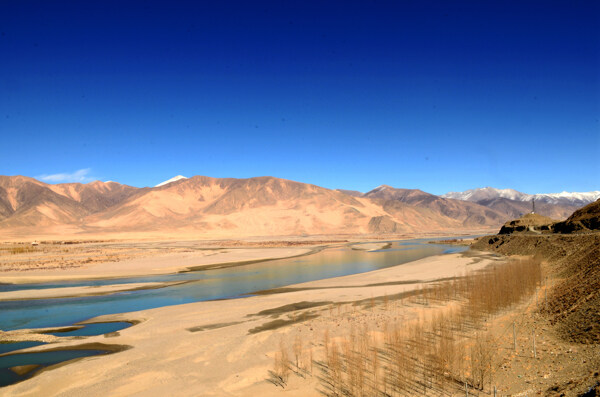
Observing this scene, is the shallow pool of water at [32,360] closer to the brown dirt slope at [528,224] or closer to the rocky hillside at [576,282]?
the rocky hillside at [576,282]

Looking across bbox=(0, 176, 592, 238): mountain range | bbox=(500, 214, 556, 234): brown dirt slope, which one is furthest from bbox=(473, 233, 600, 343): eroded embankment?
bbox=(0, 176, 592, 238): mountain range

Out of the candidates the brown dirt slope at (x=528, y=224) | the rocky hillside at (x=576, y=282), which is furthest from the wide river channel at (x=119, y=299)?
the brown dirt slope at (x=528, y=224)

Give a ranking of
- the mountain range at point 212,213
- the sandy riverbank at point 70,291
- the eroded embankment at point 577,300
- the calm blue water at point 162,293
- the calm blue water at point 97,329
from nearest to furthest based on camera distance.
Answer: the eroded embankment at point 577,300 < the calm blue water at point 97,329 < the calm blue water at point 162,293 < the sandy riverbank at point 70,291 < the mountain range at point 212,213

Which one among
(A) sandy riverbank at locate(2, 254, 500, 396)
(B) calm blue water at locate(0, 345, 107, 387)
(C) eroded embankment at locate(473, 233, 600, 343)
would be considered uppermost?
(C) eroded embankment at locate(473, 233, 600, 343)

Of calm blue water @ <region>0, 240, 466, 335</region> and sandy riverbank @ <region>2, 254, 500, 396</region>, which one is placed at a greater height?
sandy riverbank @ <region>2, 254, 500, 396</region>

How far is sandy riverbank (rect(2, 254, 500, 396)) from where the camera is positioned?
12.0m

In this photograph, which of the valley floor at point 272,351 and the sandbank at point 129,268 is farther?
the sandbank at point 129,268

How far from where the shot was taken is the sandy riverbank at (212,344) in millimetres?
12039

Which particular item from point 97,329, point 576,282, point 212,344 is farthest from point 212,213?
point 576,282

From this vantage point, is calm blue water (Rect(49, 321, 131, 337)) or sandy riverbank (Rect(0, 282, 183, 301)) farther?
sandy riverbank (Rect(0, 282, 183, 301))

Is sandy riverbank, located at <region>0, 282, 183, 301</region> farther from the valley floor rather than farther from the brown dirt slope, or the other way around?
the brown dirt slope

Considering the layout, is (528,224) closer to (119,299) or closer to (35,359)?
(119,299)

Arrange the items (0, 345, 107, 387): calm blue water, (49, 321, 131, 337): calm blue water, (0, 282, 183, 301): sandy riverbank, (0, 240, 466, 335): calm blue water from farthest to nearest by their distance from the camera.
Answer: (0, 282, 183, 301): sandy riverbank, (0, 240, 466, 335): calm blue water, (49, 321, 131, 337): calm blue water, (0, 345, 107, 387): calm blue water

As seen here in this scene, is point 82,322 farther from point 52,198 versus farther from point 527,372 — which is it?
point 52,198
